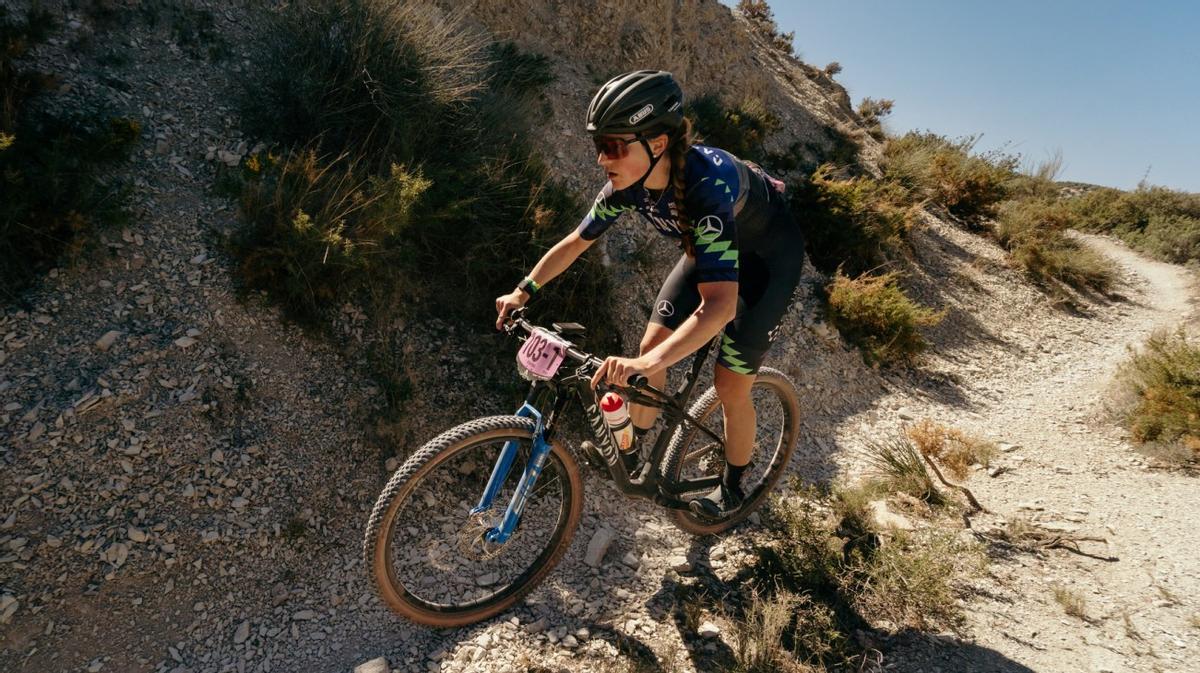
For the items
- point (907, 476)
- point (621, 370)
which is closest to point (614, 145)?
point (621, 370)

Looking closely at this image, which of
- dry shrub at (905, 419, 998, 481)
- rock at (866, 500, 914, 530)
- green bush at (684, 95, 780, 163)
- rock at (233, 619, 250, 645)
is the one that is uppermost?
green bush at (684, 95, 780, 163)

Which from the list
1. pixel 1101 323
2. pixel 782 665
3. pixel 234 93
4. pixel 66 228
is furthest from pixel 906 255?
pixel 66 228

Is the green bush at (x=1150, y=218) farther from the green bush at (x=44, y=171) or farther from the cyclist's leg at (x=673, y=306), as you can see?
the green bush at (x=44, y=171)

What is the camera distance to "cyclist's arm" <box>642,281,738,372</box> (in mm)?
2400

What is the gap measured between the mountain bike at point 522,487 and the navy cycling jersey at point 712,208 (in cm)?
59

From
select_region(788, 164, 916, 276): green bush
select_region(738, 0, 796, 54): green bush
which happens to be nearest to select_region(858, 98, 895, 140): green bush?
select_region(738, 0, 796, 54): green bush

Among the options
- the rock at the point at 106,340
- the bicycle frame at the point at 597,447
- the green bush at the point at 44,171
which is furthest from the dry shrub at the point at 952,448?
the green bush at the point at 44,171

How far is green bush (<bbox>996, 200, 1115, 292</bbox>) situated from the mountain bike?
9.14m

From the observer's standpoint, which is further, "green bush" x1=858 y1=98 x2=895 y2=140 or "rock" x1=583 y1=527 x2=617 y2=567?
"green bush" x1=858 y1=98 x2=895 y2=140

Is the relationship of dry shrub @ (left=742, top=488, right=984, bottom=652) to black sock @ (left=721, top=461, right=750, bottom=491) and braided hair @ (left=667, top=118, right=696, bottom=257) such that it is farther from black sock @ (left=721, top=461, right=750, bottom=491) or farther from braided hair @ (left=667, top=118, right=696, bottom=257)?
braided hair @ (left=667, top=118, right=696, bottom=257)

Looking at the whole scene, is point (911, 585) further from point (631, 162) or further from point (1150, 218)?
point (1150, 218)

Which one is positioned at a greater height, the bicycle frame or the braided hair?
the braided hair

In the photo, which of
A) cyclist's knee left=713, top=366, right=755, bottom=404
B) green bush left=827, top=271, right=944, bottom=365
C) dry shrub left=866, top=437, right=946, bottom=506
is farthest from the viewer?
green bush left=827, top=271, right=944, bottom=365

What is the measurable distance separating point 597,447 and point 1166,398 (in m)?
6.14
